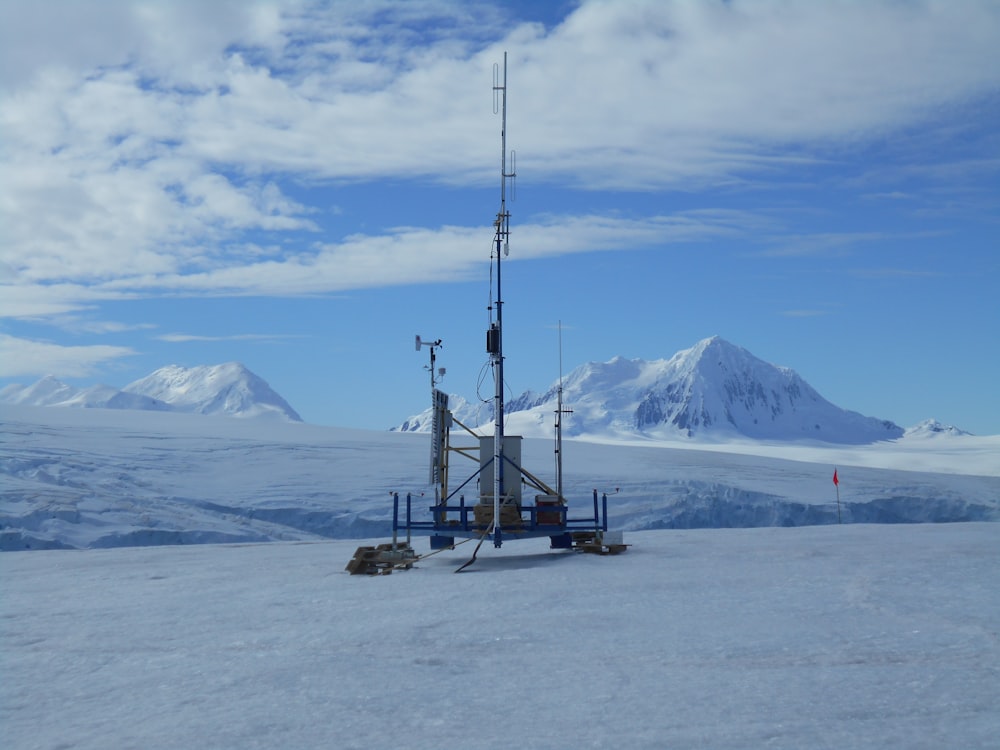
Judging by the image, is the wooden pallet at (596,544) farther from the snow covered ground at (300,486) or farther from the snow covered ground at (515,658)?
the snow covered ground at (300,486)

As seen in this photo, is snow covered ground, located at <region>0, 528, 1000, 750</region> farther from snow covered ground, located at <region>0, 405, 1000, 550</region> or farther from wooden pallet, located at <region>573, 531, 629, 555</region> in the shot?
snow covered ground, located at <region>0, 405, 1000, 550</region>

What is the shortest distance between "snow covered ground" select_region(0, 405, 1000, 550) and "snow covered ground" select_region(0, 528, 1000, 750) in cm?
782

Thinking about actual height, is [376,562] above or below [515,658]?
above

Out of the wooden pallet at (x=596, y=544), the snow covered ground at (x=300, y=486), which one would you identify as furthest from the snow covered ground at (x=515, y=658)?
the snow covered ground at (x=300, y=486)

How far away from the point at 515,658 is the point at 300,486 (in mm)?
19549

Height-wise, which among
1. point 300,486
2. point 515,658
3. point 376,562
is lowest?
point 515,658

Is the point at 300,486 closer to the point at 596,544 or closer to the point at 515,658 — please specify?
the point at 596,544

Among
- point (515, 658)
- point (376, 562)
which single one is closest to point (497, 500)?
Answer: point (376, 562)

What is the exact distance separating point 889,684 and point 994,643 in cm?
192

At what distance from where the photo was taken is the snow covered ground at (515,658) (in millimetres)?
6305

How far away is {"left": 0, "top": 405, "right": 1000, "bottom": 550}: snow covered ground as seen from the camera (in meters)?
22.7

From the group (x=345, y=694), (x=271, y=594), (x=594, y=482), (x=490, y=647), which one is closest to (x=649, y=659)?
(x=490, y=647)

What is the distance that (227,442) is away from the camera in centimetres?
3275

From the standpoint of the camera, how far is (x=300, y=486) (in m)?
27.1
